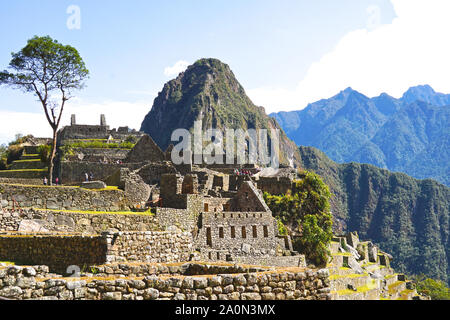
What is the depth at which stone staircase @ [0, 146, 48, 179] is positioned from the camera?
139ft

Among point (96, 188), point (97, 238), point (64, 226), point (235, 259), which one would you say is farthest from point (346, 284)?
point (97, 238)

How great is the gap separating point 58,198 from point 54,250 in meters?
7.85

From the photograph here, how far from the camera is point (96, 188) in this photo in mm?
23047

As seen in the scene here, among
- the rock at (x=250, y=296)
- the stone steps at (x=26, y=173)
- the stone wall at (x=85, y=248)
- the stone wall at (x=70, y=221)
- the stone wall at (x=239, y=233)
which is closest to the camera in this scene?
the rock at (x=250, y=296)

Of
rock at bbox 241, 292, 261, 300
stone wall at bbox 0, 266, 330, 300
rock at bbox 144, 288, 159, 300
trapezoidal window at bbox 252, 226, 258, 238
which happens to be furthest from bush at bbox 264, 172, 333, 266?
rock at bbox 144, 288, 159, 300

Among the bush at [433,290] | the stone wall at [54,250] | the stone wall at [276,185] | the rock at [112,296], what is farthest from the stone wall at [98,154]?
the bush at [433,290]

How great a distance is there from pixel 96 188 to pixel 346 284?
74.3 ft

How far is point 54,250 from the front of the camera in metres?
12.8

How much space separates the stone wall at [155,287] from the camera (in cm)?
801

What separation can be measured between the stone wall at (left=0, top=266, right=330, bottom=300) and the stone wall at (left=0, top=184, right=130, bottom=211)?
11162 mm

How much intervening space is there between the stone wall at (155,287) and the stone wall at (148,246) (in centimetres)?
341

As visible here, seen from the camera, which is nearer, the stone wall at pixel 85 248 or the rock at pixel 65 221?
the stone wall at pixel 85 248

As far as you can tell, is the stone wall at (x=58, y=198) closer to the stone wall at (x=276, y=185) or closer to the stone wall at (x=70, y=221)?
the stone wall at (x=70, y=221)
